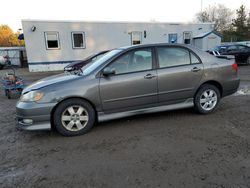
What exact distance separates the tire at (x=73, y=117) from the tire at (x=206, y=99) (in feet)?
7.61

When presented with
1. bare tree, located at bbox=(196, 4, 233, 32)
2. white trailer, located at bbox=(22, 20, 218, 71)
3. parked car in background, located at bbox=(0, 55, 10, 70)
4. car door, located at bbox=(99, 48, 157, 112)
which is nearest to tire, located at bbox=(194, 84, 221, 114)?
car door, located at bbox=(99, 48, 157, 112)

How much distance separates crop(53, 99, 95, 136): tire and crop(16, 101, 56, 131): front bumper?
0.46ft

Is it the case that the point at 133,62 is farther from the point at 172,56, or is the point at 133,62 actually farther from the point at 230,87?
the point at 230,87

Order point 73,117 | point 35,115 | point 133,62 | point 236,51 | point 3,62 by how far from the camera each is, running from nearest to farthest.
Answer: point 35,115, point 73,117, point 133,62, point 236,51, point 3,62

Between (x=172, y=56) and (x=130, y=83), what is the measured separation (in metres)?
1.14

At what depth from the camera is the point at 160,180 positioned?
2.35 metres

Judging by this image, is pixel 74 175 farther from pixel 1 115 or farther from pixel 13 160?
pixel 1 115

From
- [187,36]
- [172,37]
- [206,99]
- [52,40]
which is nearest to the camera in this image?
[206,99]

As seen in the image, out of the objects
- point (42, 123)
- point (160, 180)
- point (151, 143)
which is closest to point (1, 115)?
point (42, 123)

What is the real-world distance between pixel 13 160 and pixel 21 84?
4730 millimetres

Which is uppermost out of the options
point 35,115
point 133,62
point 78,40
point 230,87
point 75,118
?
point 78,40

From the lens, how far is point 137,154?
2.93m

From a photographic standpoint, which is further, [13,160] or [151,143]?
[151,143]

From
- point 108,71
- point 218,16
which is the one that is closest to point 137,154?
point 108,71
